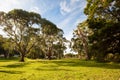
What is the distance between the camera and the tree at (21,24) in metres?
61.9

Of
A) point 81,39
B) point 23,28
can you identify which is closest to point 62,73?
point 23,28

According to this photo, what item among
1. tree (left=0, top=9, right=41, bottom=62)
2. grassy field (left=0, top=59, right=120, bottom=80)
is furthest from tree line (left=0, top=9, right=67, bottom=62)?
grassy field (left=0, top=59, right=120, bottom=80)

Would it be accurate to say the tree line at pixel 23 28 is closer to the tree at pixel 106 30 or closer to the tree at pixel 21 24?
the tree at pixel 21 24

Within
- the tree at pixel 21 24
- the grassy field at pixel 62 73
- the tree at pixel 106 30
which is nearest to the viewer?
the grassy field at pixel 62 73

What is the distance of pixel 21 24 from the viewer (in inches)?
2500

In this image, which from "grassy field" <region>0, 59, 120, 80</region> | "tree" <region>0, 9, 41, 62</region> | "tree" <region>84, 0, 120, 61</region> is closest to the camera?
"grassy field" <region>0, 59, 120, 80</region>

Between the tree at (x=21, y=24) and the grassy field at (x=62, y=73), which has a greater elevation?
the tree at (x=21, y=24)

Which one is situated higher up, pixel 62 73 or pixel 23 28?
pixel 23 28

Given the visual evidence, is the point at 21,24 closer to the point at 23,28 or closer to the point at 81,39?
the point at 23,28

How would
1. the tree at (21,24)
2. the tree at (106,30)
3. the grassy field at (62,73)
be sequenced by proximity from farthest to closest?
the tree at (21,24)
the tree at (106,30)
the grassy field at (62,73)

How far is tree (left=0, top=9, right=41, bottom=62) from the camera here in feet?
203

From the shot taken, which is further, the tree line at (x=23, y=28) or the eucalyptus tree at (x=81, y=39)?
the eucalyptus tree at (x=81, y=39)

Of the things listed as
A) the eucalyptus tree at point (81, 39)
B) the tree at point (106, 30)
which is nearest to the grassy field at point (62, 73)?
the tree at point (106, 30)

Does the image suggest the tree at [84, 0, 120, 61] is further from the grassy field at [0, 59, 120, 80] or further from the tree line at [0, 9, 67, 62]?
the tree line at [0, 9, 67, 62]
